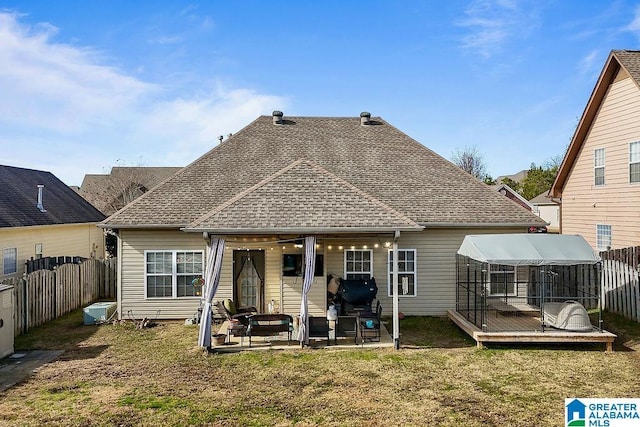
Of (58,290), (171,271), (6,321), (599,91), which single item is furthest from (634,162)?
(58,290)

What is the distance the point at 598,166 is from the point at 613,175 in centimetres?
103

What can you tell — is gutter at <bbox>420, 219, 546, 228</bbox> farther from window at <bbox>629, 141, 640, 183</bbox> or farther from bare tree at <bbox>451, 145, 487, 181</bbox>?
bare tree at <bbox>451, 145, 487, 181</bbox>

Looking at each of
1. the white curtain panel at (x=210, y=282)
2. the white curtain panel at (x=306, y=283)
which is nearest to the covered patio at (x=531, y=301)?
the white curtain panel at (x=306, y=283)

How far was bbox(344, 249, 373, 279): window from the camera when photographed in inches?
568

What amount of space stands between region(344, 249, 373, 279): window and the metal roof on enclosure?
3.47 m

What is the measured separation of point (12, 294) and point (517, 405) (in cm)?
1229

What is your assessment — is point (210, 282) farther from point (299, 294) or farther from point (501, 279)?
point (501, 279)

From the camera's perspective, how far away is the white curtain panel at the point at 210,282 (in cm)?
1065

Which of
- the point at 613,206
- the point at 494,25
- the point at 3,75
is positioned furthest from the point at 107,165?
the point at 613,206

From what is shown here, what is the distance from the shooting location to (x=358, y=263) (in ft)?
47.6

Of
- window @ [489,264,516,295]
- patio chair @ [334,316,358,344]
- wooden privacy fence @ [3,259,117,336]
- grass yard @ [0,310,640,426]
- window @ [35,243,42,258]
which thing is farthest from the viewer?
window @ [35,243,42,258]

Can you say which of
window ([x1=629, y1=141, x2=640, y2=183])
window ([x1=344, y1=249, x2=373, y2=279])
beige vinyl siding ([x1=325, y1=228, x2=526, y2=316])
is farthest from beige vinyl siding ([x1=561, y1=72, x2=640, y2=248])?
window ([x1=344, y1=249, x2=373, y2=279])

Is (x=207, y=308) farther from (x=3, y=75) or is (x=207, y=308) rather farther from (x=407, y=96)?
(x=407, y=96)

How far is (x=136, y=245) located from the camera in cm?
1409
